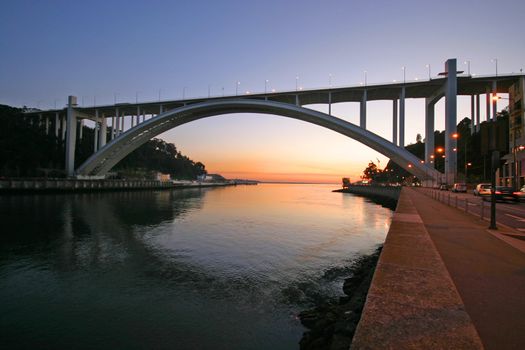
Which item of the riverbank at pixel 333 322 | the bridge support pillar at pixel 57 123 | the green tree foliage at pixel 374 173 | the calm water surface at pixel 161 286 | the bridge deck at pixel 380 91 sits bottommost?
the calm water surface at pixel 161 286

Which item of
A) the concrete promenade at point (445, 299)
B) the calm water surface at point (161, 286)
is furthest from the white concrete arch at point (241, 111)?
the concrete promenade at point (445, 299)

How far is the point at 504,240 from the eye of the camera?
8.10 m

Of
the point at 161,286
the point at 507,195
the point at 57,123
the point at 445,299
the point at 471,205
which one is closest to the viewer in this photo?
the point at 445,299

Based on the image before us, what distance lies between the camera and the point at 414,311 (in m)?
3.36

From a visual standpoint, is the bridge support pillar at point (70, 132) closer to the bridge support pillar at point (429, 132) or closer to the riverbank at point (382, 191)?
the riverbank at point (382, 191)

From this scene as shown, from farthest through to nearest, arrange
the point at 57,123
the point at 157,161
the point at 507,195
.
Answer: the point at 157,161 < the point at 57,123 < the point at 507,195

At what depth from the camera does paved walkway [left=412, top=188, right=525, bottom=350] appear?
3164 millimetres

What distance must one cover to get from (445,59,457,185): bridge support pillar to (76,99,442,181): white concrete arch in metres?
2.70

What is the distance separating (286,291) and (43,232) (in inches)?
619

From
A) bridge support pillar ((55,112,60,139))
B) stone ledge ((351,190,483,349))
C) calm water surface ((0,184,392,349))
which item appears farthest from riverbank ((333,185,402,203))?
bridge support pillar ((55,112,60,139))

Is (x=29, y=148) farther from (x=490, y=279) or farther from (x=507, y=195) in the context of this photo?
(x=490, y=279)

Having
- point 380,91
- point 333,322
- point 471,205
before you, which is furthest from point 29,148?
point 333,322

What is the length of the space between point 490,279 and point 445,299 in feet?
5.69

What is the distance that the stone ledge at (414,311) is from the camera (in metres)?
2.74
